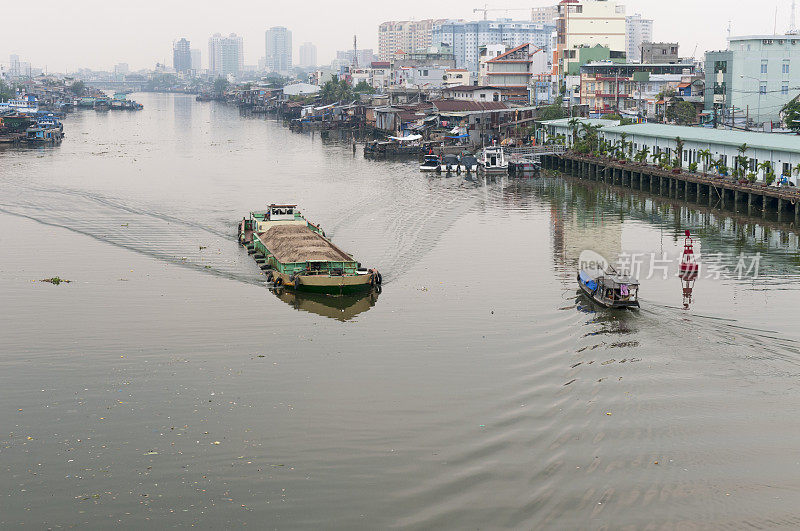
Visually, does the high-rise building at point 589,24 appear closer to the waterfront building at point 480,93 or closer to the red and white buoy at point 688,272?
the waterfront building at point 480,93

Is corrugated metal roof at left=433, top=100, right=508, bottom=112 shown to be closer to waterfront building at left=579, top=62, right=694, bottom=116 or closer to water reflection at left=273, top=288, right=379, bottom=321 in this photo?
waterfront building at left=579, top=62, right=694, bottom=116

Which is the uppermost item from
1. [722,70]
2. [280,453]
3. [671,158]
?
[722,70]

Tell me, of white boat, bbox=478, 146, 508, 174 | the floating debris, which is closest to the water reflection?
the floating debris

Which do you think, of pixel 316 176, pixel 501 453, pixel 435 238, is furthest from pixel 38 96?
pixel 501 453

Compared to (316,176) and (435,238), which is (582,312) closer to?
(435,238)

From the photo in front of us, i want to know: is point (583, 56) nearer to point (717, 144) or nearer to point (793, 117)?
point (793, 117)

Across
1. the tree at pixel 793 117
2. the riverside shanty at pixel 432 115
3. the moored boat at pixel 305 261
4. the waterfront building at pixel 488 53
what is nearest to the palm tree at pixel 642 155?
the tree at pixel 793 117
